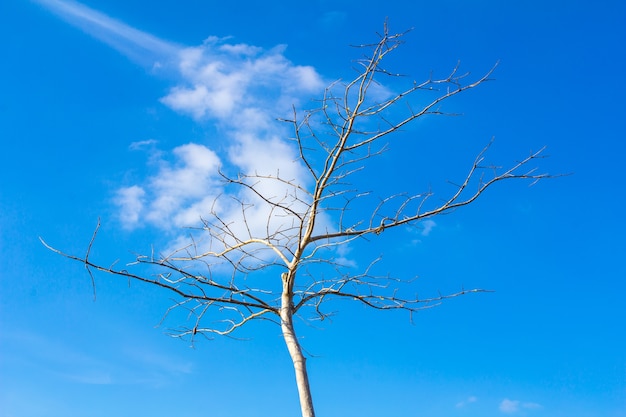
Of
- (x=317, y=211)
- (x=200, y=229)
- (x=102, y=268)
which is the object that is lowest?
(x=102, y=268)

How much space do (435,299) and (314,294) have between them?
92 cm

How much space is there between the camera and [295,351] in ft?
13.7

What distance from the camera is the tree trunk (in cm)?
396

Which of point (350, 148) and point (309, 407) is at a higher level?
point (350, 148)

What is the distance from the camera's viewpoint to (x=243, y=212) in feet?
15.6

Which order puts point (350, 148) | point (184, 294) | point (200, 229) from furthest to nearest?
1. point (200, 229)
2. point (350, 148)
3. point (184, 294)

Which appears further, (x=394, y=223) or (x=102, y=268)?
(x=394, y=223)

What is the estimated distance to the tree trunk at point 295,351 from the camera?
3961 millimetres

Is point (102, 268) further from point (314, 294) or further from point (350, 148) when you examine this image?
point (350, 148)

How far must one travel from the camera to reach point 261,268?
4738 millimetres

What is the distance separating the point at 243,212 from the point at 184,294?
80cm

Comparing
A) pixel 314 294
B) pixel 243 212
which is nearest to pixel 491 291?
pixel 314 294

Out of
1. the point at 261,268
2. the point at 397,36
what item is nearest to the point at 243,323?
the point at 261,268

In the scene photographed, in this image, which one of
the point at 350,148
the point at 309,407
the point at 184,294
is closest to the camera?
the point at 309,407
